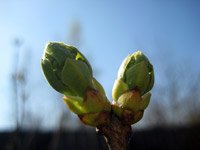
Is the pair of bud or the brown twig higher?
the pair of bud

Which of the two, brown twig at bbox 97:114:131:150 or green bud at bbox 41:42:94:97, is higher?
green bud at bbox 41:42:94:97

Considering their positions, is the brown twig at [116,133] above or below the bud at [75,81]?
below

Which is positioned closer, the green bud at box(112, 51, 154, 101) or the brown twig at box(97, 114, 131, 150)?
the brown twig at box(97, 114, 131, 150)

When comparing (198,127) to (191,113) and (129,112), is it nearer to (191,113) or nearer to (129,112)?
(191,113)

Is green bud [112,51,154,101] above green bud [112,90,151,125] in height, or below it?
above

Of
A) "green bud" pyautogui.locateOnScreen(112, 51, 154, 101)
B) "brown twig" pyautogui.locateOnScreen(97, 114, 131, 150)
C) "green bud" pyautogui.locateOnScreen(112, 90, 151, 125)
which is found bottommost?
"brown twig" pyautogui.locateOnScreen(97, 114, 131, 150)
